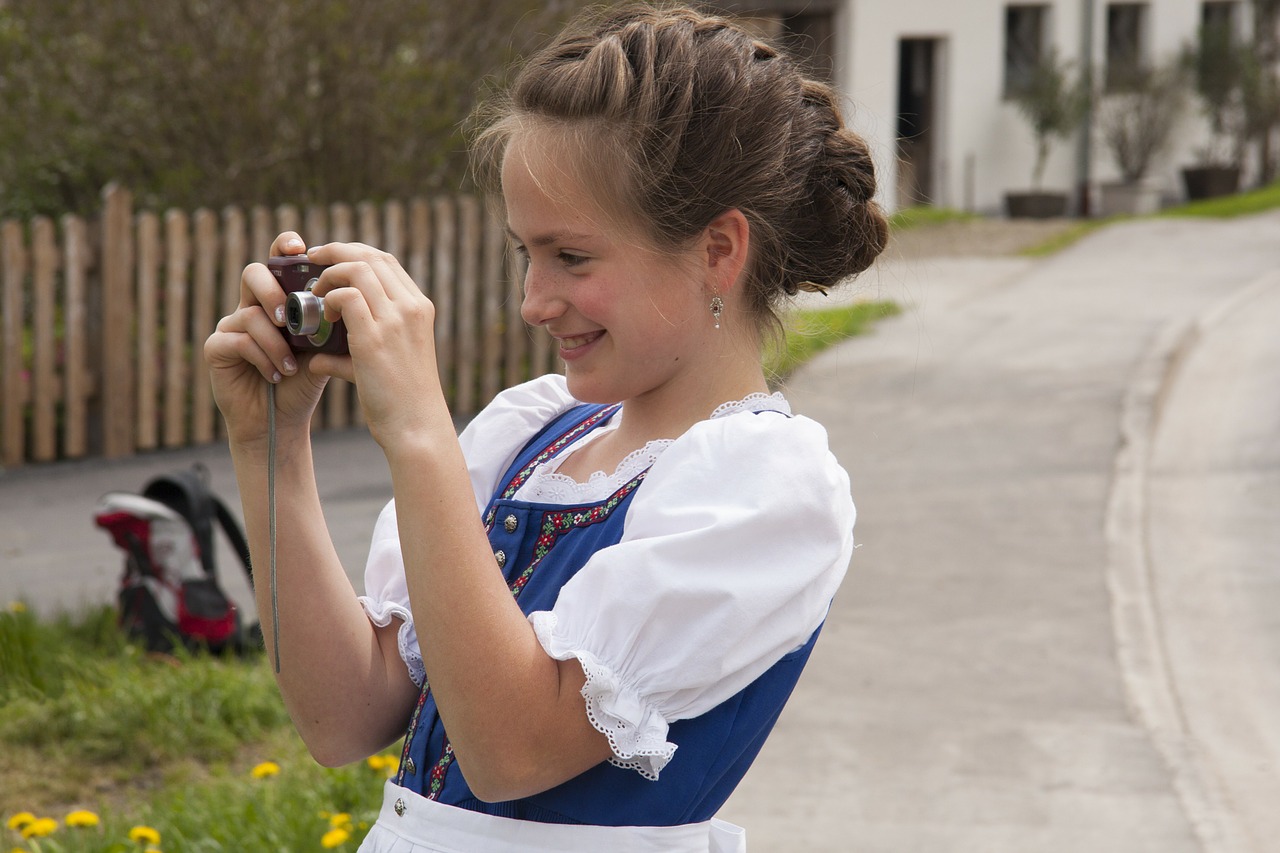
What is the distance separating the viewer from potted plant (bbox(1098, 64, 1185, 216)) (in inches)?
797

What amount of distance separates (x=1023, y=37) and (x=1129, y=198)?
2.68 meters

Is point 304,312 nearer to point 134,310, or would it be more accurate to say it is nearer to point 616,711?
point 616,711

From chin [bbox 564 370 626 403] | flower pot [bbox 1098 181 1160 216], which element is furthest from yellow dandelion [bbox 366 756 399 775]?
flower pot [bbox 1098 181 1160 216]

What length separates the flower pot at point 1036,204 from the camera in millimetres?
19578

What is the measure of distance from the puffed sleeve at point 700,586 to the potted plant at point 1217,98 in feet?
70.1

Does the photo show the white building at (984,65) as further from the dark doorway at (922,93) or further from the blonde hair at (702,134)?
the blonde hair at (702,134)

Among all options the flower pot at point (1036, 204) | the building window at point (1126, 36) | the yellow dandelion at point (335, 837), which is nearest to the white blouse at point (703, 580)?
the yellow dandelion at point (335, 837)

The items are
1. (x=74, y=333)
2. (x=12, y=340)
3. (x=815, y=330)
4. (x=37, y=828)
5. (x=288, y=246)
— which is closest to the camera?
(x=288, y=246)

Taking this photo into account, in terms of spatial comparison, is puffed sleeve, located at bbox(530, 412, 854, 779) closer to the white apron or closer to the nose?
the white apron

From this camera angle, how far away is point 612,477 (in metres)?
1.58

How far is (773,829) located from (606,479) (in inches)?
88.4

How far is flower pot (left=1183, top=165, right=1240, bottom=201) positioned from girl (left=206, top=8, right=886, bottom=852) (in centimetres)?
2106

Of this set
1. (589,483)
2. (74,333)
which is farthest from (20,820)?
(74,333)

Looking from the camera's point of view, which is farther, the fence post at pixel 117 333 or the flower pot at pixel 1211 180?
the flower pot at pixel 1211 180
